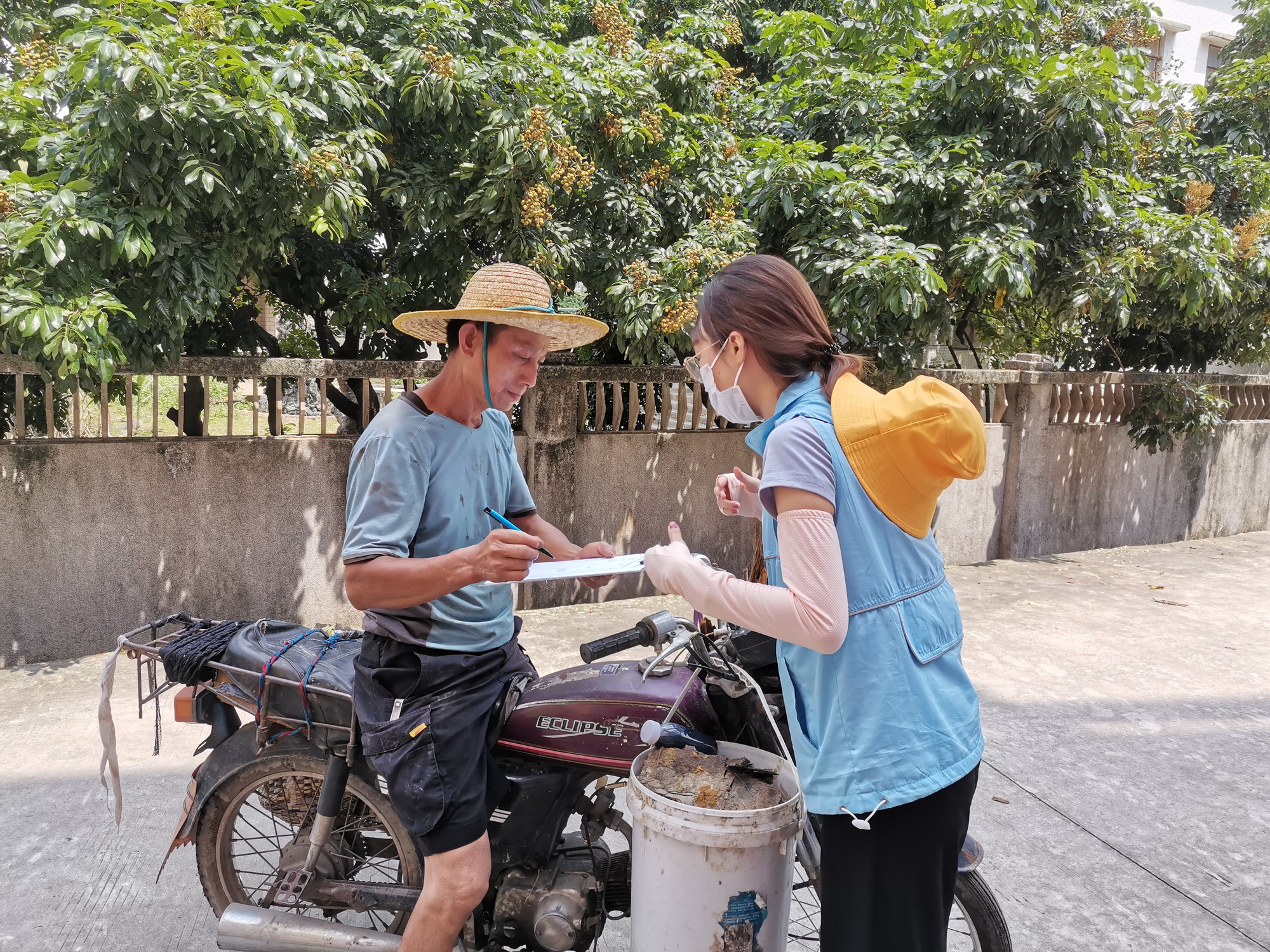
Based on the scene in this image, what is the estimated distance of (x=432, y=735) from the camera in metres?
1.97

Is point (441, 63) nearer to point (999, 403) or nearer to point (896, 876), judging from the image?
point (896, 876)

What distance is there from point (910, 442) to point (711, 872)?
94 centimetres

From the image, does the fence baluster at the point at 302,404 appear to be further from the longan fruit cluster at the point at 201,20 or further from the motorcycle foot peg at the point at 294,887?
the motorcycle foot peg at the point at 294,887

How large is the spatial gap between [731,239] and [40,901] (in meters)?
4.43

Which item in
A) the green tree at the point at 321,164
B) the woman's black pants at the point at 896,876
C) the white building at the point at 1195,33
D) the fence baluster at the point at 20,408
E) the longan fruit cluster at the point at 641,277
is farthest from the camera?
the white building at the point at 1195,33

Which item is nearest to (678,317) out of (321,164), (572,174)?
(572,174)

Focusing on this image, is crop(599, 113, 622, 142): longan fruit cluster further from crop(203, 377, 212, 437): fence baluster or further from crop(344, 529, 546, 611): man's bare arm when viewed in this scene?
crop(344, 529, 546, 611): man's bare arm

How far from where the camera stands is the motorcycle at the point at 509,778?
205cm

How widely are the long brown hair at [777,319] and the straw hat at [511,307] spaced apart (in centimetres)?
55

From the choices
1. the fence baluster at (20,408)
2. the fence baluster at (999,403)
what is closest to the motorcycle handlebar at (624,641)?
the fence baluster at (20,408)

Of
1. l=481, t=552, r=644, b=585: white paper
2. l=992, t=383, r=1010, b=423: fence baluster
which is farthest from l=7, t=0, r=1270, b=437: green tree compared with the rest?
l=481, t=552, r=644, b=585: white paper

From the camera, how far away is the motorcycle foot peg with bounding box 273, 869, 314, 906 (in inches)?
87.7

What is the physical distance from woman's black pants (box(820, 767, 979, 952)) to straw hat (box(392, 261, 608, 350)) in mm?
1261

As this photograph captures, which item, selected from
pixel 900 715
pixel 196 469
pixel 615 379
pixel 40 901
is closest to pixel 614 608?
pixel 615 379
